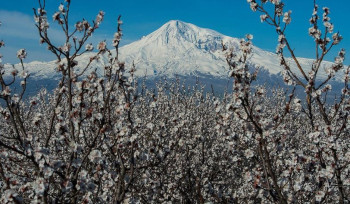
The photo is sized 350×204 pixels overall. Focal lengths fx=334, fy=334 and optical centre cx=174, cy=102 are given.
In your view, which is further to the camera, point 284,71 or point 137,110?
point 137,110

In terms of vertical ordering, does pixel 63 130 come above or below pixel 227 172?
above

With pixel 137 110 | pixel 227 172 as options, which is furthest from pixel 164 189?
pixel 137 110

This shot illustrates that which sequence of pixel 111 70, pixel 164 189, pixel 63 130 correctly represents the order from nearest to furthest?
pixel 63 130 < pixel 111 70 < pixel 164 189

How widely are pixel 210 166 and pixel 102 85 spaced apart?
360 inches

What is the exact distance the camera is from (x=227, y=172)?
47.3 ft

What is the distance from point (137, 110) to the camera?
928 inches

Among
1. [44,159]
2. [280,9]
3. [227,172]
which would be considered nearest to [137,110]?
[227,172]

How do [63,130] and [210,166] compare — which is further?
[210,166]

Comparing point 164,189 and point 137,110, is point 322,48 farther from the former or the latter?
point 137,110

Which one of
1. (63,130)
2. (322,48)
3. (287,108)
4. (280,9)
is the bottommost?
(63,130)

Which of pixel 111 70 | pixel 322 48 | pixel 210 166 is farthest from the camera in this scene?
pixel 210 166

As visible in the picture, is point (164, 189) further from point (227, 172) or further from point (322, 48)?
point (322, 48)

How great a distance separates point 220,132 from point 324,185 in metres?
1.71

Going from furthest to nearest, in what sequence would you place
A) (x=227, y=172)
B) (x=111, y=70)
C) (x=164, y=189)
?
(x=227, y=172), (x=164, y=189), (x=111, y=70)
